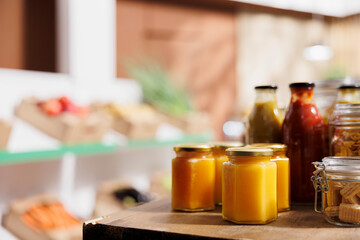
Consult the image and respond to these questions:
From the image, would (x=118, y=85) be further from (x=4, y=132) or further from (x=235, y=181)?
(x=235, y=181)

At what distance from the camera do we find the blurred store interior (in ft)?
8.25

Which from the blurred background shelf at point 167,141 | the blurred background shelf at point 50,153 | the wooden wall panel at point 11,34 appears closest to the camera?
the blurred background shelf at point 50,153

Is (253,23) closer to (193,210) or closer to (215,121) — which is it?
(215,121)

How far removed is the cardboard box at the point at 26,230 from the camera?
221 centimetres

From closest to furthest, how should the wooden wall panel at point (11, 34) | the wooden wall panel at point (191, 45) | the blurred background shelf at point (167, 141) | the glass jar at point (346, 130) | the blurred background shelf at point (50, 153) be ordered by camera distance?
the glass jar at point (346, 130), the blurred background shelf at point (50, 153), the blurred background shelf at point (167, 141), the wooden wall panel at point (11, 34), the wooden wall panel at point (191, 45)

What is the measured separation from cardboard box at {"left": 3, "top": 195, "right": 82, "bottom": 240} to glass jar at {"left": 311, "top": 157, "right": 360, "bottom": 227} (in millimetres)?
1626

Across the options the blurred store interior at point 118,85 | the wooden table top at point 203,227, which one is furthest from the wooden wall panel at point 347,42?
the wooden table top at point 203,227

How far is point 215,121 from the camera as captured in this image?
17.3ft

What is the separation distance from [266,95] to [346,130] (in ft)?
0.73

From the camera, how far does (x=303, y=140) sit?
1107 mm

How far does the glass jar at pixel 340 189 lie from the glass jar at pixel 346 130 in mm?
137

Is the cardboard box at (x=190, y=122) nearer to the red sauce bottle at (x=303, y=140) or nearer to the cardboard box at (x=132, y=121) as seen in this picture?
the cardboard box at (x=132, y=121)

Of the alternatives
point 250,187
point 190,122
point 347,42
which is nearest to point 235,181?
point 250,187

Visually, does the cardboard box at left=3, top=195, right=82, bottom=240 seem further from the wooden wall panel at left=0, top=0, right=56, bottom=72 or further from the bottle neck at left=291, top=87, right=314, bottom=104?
the bottle neck at left=291, top=87, right=314, bottom=104
